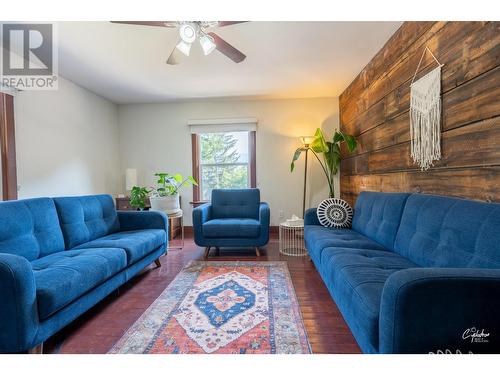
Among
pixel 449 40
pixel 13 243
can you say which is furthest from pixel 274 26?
pixel 13 243

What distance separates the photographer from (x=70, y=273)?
1.50 meters

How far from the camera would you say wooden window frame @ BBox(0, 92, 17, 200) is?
A: 8.02 feet

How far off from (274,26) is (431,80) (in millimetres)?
1364

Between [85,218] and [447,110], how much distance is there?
320 centimetres

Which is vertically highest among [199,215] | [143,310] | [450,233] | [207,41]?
[207,41]

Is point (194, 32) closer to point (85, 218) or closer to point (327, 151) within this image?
point (85, 218)

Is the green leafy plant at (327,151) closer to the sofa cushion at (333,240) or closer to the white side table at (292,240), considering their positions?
the white side table at (292,240)

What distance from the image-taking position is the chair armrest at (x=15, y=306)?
117cm

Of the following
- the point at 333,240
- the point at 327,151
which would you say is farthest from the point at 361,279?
the point at 327,151

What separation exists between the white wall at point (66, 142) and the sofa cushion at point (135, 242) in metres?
1.23

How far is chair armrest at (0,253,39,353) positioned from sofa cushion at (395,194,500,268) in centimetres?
215

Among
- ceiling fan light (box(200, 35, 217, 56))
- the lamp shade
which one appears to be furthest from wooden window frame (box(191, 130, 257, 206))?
ceiling fan light (box(200, 35, 217, 56))
